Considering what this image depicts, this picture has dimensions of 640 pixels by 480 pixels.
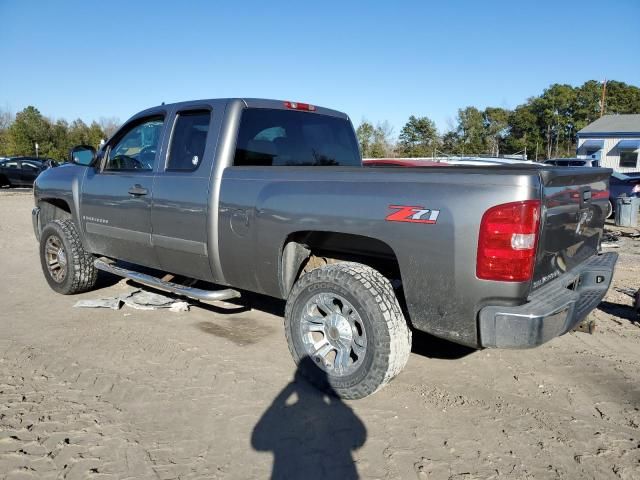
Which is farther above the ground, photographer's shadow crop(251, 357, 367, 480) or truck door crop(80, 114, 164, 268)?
truck door crop(80, 114, 164, 268)

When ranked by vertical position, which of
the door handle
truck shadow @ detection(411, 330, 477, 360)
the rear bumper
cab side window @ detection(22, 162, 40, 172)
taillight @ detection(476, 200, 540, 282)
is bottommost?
truck shadow @ detection(411, 330, 477, 360)

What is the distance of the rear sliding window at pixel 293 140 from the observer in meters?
4.12

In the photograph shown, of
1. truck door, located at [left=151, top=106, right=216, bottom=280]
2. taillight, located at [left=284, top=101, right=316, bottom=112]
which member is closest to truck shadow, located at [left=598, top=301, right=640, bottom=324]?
taillight, located at [left=284, top=101, right=316, bottom=112]

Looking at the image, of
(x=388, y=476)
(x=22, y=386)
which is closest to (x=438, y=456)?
(x=388, y=476)

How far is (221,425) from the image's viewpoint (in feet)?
10.1

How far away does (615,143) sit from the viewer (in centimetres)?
3547

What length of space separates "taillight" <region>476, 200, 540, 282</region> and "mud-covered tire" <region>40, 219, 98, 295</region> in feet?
14.9

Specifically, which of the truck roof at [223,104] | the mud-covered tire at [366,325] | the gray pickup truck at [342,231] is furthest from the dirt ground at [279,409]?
the truck roof at [223,104]

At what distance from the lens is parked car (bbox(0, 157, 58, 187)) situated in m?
23.6

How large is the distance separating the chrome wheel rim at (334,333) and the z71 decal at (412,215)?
690 mm

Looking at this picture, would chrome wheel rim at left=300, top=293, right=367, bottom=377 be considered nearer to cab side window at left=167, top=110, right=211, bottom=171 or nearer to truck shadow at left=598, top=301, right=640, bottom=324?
cab side window at left=167, top=110, right=211, bottom=171

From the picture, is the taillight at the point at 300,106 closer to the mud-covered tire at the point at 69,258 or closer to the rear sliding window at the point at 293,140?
the rear sliding window at the point at 293,140

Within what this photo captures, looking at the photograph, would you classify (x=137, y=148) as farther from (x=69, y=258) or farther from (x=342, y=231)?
(x=342, y=231)

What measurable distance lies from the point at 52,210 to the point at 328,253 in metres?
3.90
